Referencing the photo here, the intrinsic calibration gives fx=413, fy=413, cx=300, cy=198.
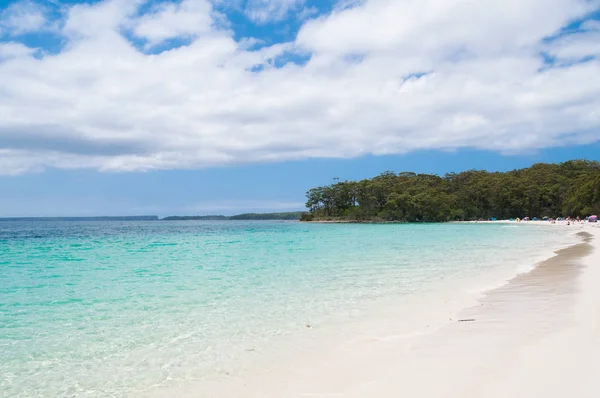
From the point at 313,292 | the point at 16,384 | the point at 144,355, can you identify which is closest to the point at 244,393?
the point at 144,355

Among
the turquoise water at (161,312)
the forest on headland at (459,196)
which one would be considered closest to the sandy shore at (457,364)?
the turquoise water at (161,312)

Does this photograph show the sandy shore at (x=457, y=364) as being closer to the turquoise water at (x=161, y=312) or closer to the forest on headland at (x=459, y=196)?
the turquoise water at (x=161, y=312)

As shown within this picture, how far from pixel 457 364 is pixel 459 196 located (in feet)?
393

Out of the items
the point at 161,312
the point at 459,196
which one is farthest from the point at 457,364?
the point at 459,196

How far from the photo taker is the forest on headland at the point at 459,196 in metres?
102

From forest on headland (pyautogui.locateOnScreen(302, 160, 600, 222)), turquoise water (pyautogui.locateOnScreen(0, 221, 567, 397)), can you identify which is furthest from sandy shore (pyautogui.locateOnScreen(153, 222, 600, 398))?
forest on headland (pyautogui.locateOnScreen(302, 160, 600, 222))

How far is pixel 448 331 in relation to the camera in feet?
22.0

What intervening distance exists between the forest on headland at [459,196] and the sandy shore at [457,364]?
88.5 meters

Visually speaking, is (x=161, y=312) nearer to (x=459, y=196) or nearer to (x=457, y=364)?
(x=457, y=364)

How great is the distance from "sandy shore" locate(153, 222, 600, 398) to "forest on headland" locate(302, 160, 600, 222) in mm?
88464

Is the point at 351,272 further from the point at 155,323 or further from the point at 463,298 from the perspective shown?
the point at 155,323

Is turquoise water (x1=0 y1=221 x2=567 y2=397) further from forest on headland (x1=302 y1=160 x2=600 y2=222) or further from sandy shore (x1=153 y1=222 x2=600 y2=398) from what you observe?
forest on headland (x1=302 y1=160 x2=600 y2=222)

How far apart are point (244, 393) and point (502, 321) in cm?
484

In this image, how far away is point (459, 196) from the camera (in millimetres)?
116750
